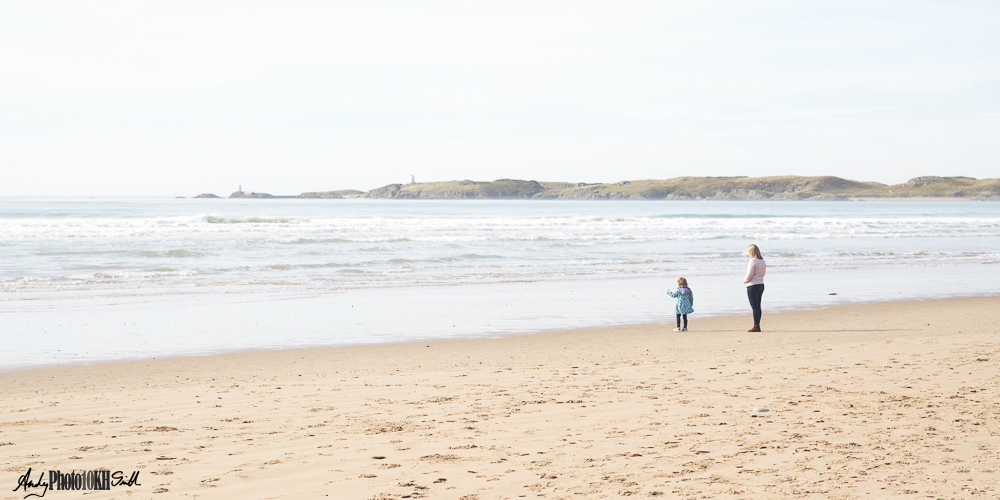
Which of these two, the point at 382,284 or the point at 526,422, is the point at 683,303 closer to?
the point at 526,422

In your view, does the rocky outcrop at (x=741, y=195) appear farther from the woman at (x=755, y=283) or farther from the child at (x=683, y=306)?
the child at (x=683, y=306)

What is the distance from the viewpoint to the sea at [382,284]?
11.0 meters

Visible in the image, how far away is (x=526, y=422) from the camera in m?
5.90

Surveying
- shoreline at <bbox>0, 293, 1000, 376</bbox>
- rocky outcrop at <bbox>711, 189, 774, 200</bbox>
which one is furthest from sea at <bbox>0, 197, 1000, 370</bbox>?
rocky outcrop at <bbox>711, 189, 774, 200</bbox>

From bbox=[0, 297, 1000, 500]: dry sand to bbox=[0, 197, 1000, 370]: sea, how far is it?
6.45 feet

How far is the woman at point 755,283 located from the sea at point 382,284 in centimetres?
99

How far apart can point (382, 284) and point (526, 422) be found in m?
12.4

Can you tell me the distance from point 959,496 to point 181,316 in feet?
37.1

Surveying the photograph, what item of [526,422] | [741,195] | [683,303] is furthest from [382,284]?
[741,195]

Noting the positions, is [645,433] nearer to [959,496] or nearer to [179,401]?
[959,496]

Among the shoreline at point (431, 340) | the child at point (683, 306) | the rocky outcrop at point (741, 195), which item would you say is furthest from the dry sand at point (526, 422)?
the rocky outcrop at point (741, 195)

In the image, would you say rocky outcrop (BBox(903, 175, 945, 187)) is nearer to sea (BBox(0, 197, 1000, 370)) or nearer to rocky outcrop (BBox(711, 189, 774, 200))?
rocky outcrop (BBox(711, 189, 774, 200))

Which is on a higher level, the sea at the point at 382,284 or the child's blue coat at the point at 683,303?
the child's blue coat at the point at 683,303

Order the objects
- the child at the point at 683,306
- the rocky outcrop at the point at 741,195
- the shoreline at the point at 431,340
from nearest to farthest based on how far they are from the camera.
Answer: the shoreline at the point at 431,340
the child at the point at 683,306
the rocky outcrop at the point at 741,195
